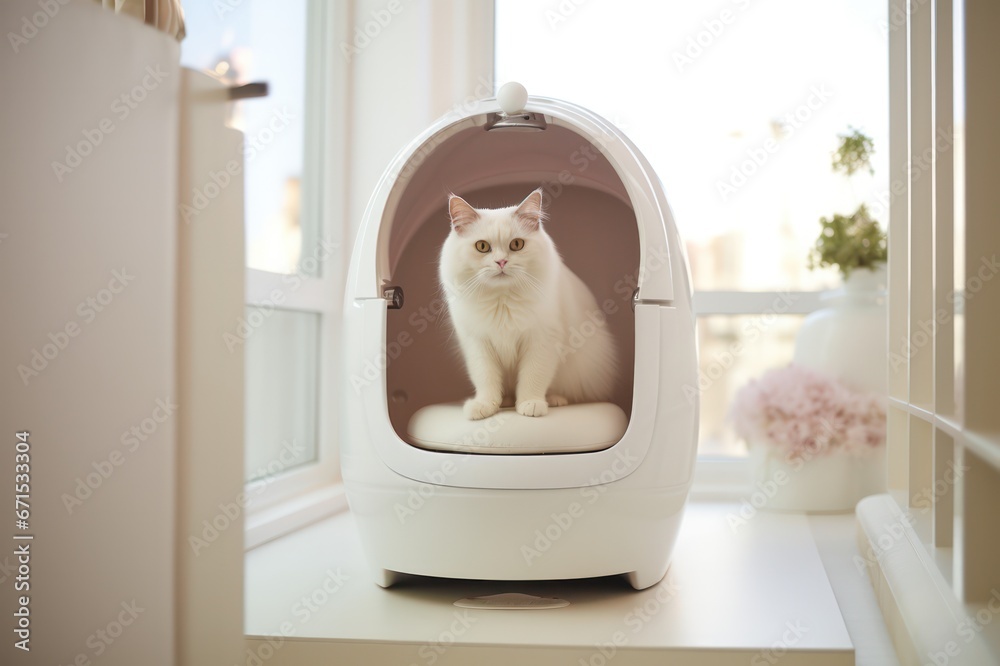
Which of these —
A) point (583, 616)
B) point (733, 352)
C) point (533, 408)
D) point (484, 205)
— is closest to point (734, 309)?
point (733, 352)

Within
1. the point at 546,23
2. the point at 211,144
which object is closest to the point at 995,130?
the point at 211,144

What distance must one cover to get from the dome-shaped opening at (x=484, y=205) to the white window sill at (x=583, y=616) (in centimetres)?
32

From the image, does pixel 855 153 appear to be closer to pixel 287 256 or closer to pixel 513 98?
pixel 513 98

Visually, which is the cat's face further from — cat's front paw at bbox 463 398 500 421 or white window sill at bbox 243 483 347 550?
white window sill at bbox 243 483 347 550

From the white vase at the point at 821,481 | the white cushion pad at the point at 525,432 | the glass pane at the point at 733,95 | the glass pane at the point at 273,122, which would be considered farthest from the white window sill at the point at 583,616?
the glass pane at the point at 733,95

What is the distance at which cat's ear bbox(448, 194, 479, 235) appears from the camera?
128 centimetres

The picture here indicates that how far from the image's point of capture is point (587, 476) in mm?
1097

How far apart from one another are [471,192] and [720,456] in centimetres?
120

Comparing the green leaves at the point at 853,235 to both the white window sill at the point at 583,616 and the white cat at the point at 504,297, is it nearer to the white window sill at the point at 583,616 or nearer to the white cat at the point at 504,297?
the white window sill at the point at 583,616

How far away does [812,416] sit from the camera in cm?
183

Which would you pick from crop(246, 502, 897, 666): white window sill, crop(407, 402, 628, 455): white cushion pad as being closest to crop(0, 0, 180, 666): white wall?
crop(246, 502, 897, 666): white window sill

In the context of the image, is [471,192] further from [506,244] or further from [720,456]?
[720,456]

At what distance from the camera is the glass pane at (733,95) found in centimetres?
213

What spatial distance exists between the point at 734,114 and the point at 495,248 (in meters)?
1.28
